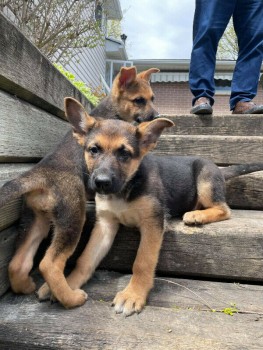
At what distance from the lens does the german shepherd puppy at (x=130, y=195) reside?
2.39 m

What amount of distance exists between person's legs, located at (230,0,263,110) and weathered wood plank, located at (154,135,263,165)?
4.45 ft

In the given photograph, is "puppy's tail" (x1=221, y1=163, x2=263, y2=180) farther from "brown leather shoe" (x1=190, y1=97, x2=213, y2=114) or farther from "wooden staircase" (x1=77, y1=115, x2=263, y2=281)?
"brown leather shoe" (x1=190, y1=97, x2=213, y2=114)

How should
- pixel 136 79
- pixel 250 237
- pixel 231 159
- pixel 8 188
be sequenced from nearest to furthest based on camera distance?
pixel 8 188
pixel 250 237
pixel 231 159
pixel 136 79

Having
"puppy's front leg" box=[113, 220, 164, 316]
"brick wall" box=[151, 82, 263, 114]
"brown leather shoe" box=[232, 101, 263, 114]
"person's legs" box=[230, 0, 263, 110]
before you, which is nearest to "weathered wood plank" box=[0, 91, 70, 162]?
"puppy's front leg" box=[113, 220, 164, 316]

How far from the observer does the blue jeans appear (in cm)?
476

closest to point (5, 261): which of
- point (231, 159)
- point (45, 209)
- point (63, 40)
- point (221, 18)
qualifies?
point (45, 209)

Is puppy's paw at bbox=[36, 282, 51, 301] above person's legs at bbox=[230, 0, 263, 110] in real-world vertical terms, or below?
below

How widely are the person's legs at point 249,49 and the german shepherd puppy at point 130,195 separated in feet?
7.32

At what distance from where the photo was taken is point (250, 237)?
8.36ft

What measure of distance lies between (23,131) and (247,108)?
3340 mm

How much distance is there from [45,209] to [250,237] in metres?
1.43

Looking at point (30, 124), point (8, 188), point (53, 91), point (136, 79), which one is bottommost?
point (8, 188)

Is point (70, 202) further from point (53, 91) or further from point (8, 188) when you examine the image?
point (53, 91)

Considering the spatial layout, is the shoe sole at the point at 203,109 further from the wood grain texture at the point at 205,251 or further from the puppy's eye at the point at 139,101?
the wood grain texture at the point at 205,251
